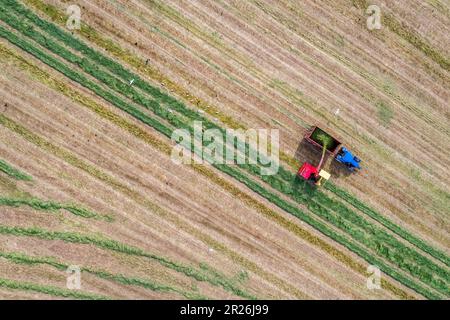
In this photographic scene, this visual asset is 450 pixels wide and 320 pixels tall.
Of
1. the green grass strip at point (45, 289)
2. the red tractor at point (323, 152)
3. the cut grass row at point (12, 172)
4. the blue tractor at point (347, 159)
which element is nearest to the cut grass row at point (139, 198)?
the cut grass row at point (12, 172)

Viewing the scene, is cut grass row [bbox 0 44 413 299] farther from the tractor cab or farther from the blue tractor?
the blue tractor

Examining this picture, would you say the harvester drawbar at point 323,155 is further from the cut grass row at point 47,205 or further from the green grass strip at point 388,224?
the cut grass row at point 47,205

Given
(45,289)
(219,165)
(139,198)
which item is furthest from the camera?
(219,165)

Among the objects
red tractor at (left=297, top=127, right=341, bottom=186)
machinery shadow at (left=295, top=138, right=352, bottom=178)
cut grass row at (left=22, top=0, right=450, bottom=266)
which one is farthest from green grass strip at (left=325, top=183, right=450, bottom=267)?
red tractor at (left=297, top=127, right=341, bottom=186)

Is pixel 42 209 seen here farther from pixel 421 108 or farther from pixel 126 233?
pixel 421 108

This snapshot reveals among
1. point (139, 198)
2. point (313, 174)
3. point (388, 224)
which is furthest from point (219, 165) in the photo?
point (388, 224)

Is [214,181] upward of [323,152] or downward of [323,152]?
downward

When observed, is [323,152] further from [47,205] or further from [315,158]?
[47,205]
